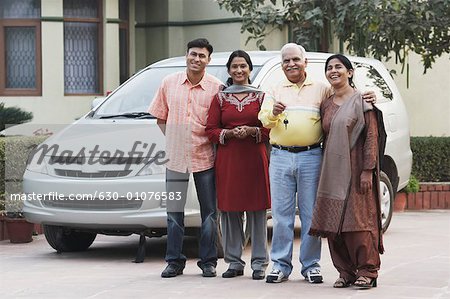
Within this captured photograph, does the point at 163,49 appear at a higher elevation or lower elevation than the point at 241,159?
higher

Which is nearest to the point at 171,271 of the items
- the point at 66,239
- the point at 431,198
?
the point at 66,239

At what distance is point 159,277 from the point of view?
10.1m

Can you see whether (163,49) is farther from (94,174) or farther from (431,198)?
(94,174)

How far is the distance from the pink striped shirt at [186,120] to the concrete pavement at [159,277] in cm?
100

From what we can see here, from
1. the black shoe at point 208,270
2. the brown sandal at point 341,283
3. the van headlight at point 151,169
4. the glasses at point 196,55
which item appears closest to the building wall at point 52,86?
the van headlight at point 151,169

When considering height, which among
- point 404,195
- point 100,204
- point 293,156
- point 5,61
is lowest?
point 404,195

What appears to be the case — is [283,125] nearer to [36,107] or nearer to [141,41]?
[36,107]

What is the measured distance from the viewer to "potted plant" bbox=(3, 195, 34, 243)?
1270 centimetres

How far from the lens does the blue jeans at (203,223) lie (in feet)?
33.1

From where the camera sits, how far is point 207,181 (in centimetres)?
1010

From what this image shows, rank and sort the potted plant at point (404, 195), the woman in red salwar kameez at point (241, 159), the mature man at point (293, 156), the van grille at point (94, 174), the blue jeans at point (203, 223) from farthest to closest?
the potted plant at point (404, 195)
the van grille at point (94, 174)
the blue jeans at point (203, 223)
the woman in red salwar kameez at point (241, 159)
the mature man at point (293, 156)

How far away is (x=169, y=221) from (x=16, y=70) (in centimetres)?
987

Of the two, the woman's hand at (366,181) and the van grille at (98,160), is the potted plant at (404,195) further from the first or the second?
the woman's hand at (366,181)

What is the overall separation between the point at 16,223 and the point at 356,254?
468cm
